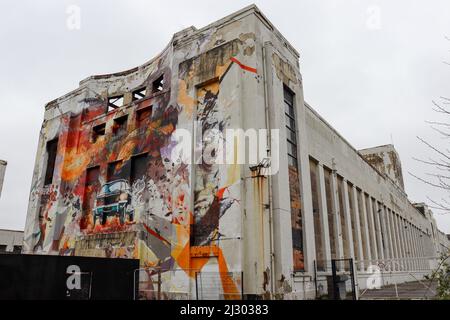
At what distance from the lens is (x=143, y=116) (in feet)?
63.8

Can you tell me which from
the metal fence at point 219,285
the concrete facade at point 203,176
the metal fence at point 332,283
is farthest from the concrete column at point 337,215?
the metal fence at point 219,285

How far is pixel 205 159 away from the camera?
14234mm

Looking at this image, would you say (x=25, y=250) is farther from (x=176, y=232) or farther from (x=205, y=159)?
(x=205, y=159)

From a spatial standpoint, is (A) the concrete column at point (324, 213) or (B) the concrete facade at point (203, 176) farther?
(A) the concrete column at point (324, 213)

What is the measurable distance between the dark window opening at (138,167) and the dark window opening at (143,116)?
6.01 ft

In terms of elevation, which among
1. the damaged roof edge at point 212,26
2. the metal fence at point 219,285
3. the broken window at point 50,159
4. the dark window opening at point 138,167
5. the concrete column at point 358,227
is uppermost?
the damaged roof edge at point 212,26

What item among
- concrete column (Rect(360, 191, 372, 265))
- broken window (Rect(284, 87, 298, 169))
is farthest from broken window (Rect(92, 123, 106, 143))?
concrete column (Rect(360, 191, 372, 265))

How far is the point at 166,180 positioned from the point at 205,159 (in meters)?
3.04

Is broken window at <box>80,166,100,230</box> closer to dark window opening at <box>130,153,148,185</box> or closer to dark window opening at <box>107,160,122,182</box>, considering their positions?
dark window opening at <box>107,160,122,182</box>

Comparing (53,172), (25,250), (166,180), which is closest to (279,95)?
(166,180)

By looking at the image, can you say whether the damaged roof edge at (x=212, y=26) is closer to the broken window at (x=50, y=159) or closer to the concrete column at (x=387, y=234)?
the broken window at (x=50, y=159)

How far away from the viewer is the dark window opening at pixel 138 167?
18098 mm

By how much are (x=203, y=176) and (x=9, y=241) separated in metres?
39.0

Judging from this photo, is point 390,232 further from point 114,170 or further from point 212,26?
point 212,26
